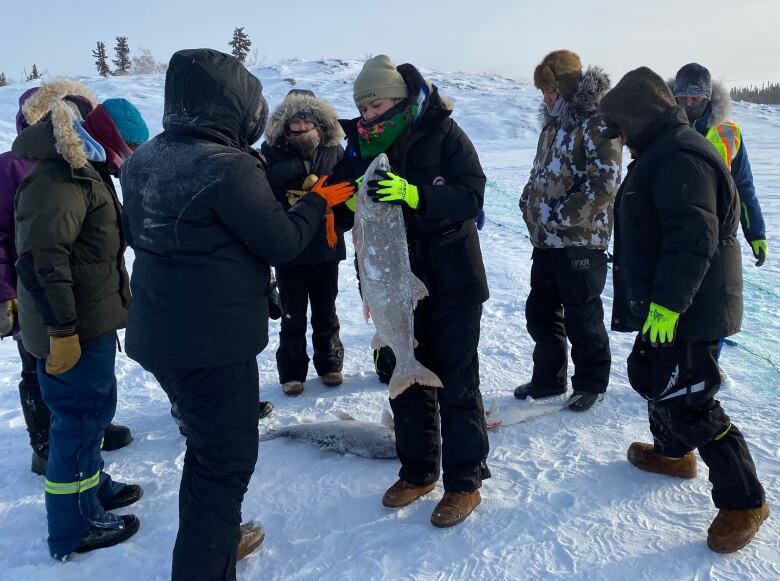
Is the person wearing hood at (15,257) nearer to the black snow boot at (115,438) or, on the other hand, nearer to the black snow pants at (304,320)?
the black snow boot at (115,438)

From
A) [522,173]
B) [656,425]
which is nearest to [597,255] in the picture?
[656,425]

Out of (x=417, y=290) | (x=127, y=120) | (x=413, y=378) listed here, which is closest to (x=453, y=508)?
(x=413, y=378)

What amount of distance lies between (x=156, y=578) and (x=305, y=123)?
10.5 feet

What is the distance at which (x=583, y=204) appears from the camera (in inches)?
160

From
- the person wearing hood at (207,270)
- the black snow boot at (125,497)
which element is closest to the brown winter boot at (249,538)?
the person wearing hood at (207,270)

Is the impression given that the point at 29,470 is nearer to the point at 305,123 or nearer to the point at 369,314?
the point at 369,314

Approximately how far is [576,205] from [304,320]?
2.33m

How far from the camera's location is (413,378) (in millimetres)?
2953

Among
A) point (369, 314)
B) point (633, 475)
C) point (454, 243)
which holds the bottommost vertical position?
point (633, 475)

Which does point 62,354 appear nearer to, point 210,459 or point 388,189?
point 210,459

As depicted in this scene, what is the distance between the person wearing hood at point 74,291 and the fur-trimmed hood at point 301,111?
135 centimetres

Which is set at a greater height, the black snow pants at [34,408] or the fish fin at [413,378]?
the fish fin at [413,378]

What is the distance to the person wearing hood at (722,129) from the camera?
14.5 feet

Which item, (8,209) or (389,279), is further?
(8,209)
